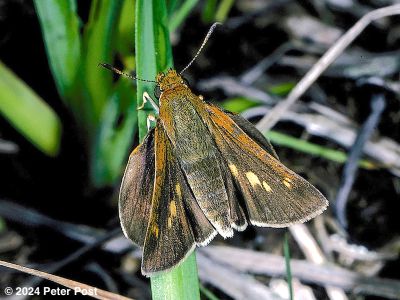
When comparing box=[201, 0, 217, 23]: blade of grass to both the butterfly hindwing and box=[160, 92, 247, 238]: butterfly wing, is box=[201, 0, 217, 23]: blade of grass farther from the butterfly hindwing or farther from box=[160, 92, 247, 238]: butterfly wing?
the butterfly hindwing

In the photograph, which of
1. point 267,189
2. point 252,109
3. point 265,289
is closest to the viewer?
point 267,189

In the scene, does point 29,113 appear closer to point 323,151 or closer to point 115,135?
point 115,135

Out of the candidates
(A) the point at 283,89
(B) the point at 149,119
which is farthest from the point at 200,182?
(A) the point at 283,89

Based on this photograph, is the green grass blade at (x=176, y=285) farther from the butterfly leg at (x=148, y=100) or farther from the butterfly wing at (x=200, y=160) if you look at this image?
the butterfly leg at (x=148, y=100)

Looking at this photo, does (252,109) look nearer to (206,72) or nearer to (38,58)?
(206,72)

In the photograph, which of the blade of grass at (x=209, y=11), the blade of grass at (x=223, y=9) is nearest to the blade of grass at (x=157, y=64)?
the blade of grass at (x=209, y=11)

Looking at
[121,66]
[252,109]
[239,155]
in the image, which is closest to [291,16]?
[252,109]
